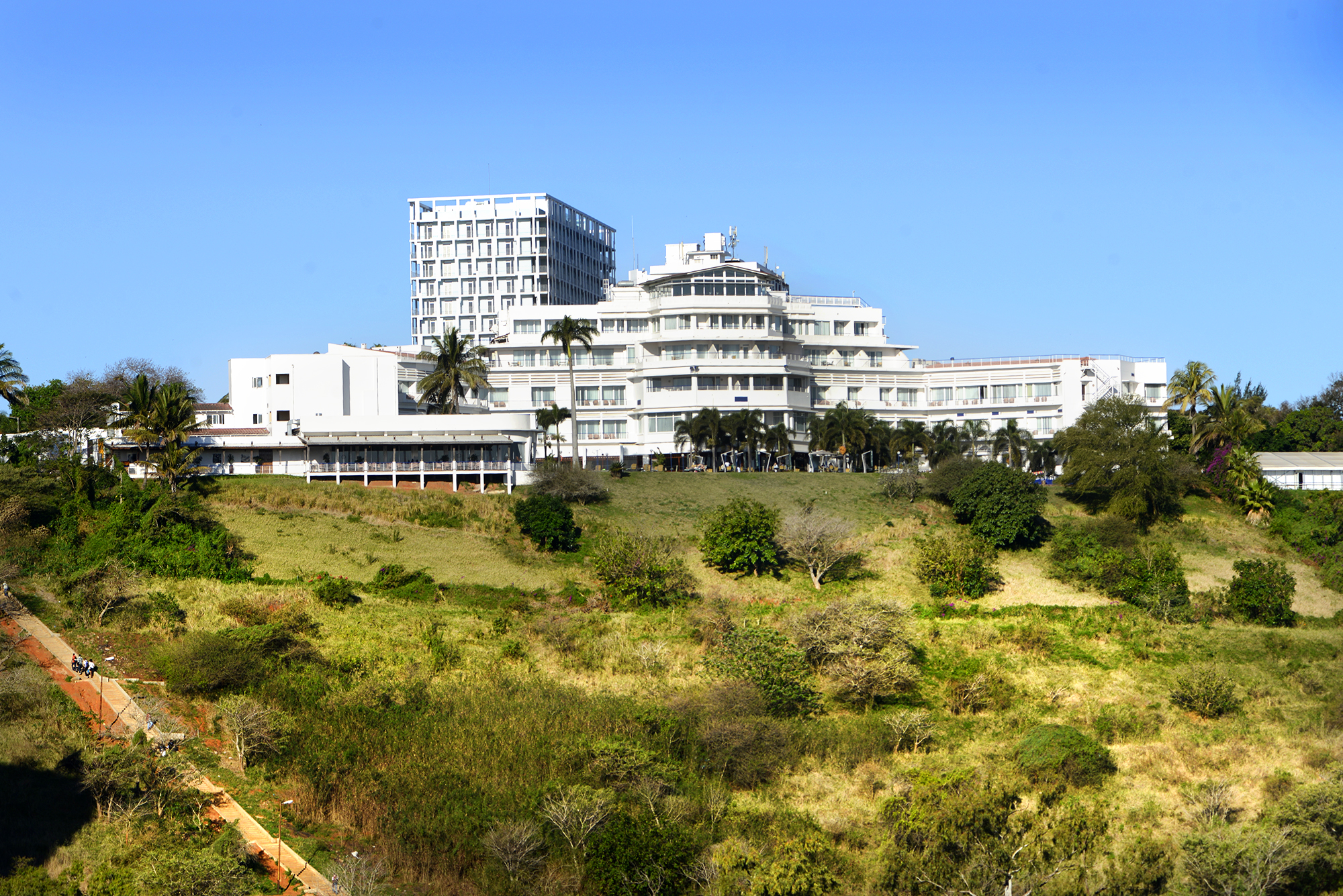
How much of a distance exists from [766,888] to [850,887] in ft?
7.66

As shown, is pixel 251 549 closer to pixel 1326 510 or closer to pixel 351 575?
pixel 351 575

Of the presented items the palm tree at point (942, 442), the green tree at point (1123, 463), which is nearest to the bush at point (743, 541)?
the green tree at point (1123, 463)

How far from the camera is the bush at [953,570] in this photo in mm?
60656

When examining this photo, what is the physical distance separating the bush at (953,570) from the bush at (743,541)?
745 centimetres

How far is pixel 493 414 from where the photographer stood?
267 feet

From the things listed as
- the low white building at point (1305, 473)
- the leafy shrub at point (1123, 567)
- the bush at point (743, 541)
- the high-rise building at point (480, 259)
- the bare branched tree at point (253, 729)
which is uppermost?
the high-rise building at point (480, 259)

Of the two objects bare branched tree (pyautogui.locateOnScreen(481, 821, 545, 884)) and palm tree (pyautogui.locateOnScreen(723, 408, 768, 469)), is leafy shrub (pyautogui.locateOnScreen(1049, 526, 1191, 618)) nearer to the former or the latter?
palm tree (pyautogui.locateOnScreen(723, 408, 768, 469))

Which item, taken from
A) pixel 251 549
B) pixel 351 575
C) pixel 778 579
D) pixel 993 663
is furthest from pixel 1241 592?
pixel 251 549

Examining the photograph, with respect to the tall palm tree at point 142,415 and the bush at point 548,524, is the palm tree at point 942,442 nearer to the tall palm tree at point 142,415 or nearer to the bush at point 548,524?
the bush at point 548,524

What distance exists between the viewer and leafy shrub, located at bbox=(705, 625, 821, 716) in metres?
42.5

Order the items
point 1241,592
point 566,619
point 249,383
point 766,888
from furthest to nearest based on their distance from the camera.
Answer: point 249,383
point 1241,592
point 566,619
point 766,888

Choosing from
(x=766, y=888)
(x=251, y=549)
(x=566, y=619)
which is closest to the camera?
(x=766, y=888)

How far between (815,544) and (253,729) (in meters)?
33.5

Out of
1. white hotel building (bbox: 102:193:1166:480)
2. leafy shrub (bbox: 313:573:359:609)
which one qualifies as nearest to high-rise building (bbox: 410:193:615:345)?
white hotel building (bbox: 102:193:1166:480)
